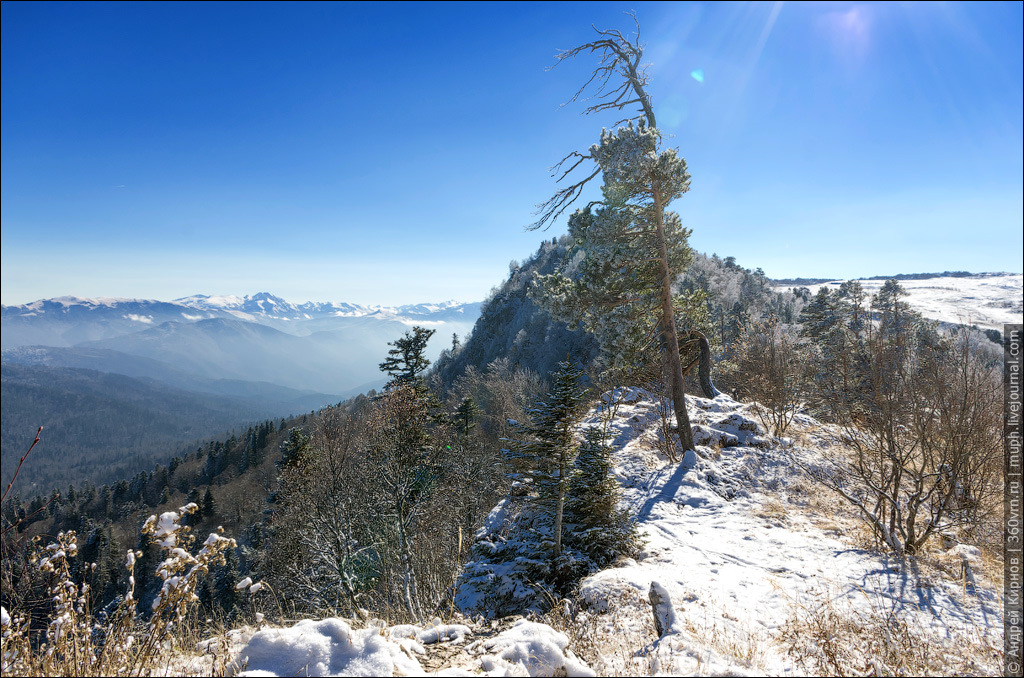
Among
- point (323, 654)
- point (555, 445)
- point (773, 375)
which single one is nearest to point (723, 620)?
point (555, 445)

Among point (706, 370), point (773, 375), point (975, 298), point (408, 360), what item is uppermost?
point (975, 298)

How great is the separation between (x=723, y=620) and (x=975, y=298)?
615ft

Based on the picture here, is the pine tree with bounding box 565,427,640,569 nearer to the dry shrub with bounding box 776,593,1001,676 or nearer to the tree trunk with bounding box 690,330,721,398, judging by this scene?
the dry shrub with bounding box 776,593,1001,676

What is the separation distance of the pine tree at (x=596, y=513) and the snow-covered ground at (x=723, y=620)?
48cm

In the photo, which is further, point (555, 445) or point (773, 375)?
point (773, 375)

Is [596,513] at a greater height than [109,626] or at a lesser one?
lesser

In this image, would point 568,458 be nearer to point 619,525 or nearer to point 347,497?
point 619,525

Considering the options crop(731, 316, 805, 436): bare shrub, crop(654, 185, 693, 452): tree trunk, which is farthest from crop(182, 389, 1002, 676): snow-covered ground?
crop(731, 316, 805, 436): bare shrub

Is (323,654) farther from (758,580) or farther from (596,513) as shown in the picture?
(758,580)

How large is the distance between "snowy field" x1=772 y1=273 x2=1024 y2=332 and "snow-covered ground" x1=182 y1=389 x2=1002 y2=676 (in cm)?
10002

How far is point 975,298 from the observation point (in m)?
127

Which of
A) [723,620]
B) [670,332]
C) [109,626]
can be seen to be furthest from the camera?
[670,332]

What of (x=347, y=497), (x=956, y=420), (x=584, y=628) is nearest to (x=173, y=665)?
(x=584, y=628)

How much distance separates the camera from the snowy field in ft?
329
